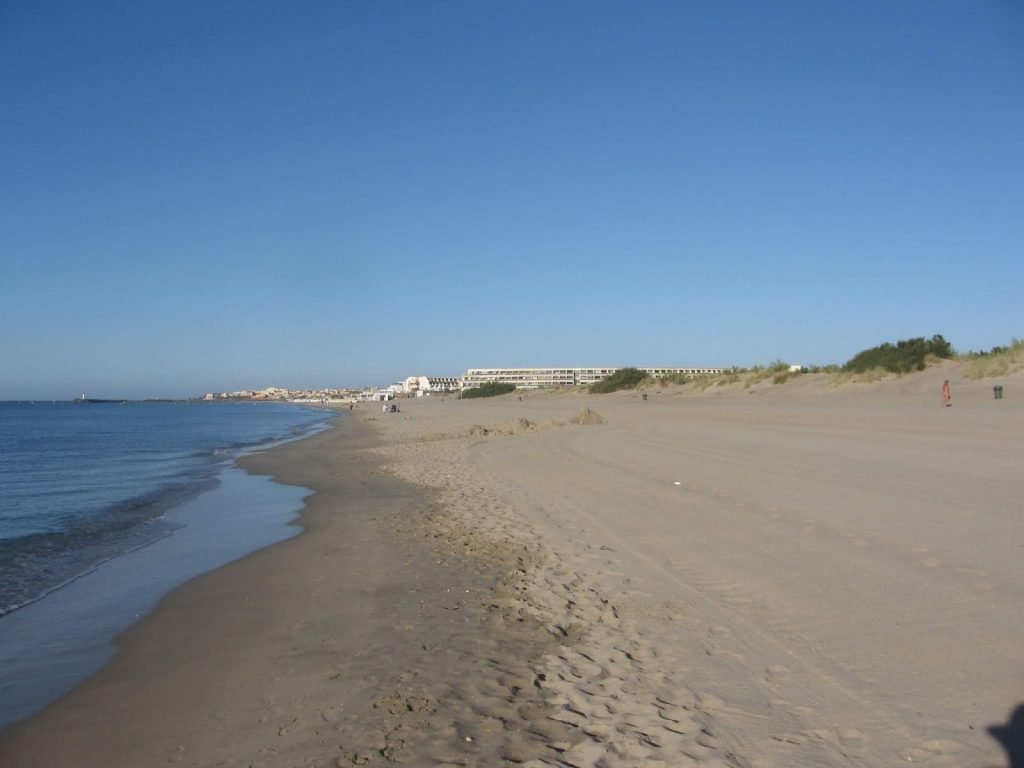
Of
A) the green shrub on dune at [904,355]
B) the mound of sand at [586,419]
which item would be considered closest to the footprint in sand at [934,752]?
the mound of sand at [586,419]

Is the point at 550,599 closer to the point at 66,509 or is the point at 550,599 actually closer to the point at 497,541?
the point at 497,541

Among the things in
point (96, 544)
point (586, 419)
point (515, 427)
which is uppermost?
point (586, 419)

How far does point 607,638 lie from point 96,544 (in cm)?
882

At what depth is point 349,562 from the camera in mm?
8828

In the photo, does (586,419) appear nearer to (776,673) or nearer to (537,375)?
(776,673)

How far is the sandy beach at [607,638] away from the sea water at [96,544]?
1.36 ft

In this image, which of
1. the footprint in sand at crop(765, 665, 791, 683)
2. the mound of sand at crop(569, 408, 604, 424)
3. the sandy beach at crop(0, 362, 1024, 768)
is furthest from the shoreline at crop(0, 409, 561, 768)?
the mound of sand at crop(569, 408, 604, 424)

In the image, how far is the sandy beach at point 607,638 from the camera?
394 centimetres

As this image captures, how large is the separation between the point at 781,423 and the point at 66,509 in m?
19.0

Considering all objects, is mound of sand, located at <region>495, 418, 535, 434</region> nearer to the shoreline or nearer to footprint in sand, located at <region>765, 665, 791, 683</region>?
the shoreline

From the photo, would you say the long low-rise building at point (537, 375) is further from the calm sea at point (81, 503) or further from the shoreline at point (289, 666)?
the shoreline at point (289, 666)

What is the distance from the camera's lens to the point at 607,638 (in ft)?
18.0

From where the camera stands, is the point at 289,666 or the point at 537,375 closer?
the point at 289,666

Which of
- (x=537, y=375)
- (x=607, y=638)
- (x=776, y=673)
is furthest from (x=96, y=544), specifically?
(x=537, y=375)
